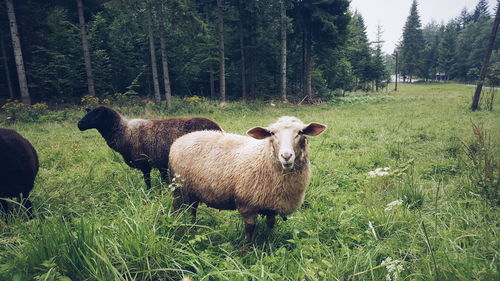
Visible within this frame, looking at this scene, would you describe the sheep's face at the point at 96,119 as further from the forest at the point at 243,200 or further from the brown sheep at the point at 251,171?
the brown sheep at the point at 251,171

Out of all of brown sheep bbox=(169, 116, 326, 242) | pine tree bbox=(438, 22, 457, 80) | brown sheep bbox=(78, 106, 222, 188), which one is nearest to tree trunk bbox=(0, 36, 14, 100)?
brown sheep bbox=(78, 106, 222, 188)

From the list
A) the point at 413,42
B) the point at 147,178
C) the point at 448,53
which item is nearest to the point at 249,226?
the point at 147,178

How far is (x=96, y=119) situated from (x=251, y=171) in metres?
4.08

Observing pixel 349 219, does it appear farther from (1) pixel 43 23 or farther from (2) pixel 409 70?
(2) pixel 409 70

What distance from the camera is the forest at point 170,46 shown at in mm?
15891

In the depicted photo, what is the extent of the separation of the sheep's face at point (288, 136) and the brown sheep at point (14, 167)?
3.34 meters

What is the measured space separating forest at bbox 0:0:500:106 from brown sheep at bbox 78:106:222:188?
32.8 ft

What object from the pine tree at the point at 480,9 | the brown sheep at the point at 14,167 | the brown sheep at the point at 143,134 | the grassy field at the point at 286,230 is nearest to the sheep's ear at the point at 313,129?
the grassy field at the point at 286,230

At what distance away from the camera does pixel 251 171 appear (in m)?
3.13

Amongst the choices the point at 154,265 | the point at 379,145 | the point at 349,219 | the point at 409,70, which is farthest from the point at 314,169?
the point at 409,70

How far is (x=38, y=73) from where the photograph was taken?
1881cm

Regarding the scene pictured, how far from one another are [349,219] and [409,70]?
81616mm

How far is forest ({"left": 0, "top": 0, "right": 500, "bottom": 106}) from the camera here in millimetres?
15891

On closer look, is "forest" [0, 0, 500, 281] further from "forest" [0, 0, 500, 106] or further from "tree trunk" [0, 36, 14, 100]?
"forest" [0, 0, 500, 106]
